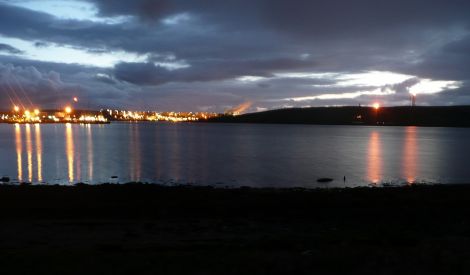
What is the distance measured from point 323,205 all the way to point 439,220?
26.0 ft

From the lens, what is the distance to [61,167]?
221 ft

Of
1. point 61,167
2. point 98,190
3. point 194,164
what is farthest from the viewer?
point 194,164

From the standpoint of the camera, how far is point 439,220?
23.9 metres

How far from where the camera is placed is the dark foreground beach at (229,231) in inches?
469

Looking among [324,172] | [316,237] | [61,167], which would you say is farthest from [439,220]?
[61,167]

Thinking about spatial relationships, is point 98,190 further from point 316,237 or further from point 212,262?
point 212,262

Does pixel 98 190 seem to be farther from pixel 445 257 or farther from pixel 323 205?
pixel 445 257

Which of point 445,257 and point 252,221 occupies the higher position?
point 445,257

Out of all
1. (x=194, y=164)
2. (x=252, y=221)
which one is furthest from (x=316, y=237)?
(x=194, y=164)

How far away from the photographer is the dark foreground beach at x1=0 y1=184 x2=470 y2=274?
39.1ft

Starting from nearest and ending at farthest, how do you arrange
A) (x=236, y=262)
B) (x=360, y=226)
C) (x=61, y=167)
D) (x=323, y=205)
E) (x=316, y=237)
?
(x=236, y=262)
(x=316, y=237)
(x=360, y=226)
(x=323, y=205)
(x=61, y=167)

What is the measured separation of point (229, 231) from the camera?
20.7m

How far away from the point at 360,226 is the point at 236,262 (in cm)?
1196

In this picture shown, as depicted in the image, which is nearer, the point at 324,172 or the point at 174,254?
the point at 174,254
